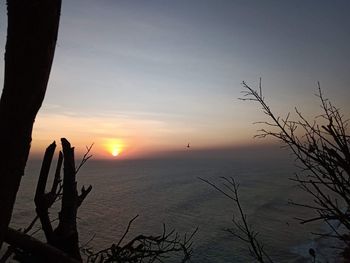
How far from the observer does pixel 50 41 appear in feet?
4.55

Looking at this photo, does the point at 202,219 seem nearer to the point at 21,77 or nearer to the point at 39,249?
the point at 39,249

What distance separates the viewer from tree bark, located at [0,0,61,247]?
1.31 metres

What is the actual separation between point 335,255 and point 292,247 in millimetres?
5948

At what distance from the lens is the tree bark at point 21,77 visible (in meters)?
1.31

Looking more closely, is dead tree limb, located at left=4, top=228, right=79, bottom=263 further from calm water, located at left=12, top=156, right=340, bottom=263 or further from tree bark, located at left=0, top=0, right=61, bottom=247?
calm water, located at left=12, top=156, right=340, bottom=263

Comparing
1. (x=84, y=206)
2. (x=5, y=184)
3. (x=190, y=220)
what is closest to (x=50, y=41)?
(x=5, y=184)

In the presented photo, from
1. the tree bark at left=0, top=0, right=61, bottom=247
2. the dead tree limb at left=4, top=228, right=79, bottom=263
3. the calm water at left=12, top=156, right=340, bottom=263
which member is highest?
the tree bark at left=0, top=0, right=61, bottom=247

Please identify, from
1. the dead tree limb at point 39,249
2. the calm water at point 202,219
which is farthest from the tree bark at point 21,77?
the calm water at point 202,219

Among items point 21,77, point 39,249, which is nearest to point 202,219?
point 39,249

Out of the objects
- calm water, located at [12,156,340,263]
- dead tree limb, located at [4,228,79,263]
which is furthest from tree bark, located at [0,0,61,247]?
calm water, located at [12,156,340,263]

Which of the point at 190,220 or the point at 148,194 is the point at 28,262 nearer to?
the point at 190,220

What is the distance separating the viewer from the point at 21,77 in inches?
53.3

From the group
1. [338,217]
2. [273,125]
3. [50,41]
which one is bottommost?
[338,217]

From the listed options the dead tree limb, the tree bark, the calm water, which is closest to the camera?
the tree bark
